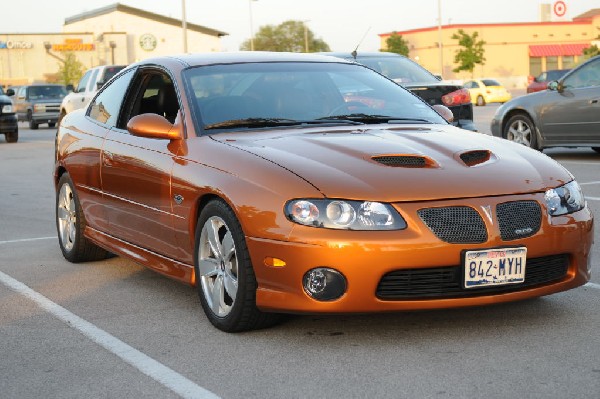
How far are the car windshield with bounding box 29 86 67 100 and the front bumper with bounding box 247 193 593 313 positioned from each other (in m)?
35.2

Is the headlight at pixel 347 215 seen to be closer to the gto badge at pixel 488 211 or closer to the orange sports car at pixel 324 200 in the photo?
the orange sports car at pixel 324 200

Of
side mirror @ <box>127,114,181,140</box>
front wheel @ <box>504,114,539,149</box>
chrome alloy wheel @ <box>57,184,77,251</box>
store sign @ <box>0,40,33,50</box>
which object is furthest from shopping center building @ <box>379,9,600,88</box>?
side mirror @ <box>127,114,181,140</box>

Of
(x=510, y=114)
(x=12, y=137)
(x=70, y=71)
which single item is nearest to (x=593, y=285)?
(x=510, y=114)

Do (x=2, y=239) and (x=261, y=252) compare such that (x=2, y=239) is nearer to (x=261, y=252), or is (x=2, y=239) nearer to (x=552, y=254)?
(x=261, y=252)

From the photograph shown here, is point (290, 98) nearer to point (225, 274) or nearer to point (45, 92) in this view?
point (225, 274)

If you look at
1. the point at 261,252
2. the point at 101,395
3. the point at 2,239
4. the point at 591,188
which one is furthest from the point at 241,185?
the point at 591,188

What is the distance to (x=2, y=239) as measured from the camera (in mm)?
8930

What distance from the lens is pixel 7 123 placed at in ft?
85.5

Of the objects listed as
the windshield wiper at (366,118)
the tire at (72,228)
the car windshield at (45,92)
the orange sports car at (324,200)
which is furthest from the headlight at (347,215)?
the car windshield at (45,92)

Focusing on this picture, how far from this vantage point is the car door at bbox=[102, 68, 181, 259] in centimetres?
587

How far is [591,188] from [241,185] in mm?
7008

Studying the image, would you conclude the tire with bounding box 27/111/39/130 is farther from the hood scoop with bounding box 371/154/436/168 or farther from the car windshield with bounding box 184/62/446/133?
the hood scoop with bounding box 371/154/436/168

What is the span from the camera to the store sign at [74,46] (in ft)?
302

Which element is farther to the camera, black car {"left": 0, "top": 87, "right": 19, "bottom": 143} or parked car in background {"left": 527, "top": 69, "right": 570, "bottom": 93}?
parked car in background {"left": 527, "top": 69, "right": 570, "bottom": 93}
